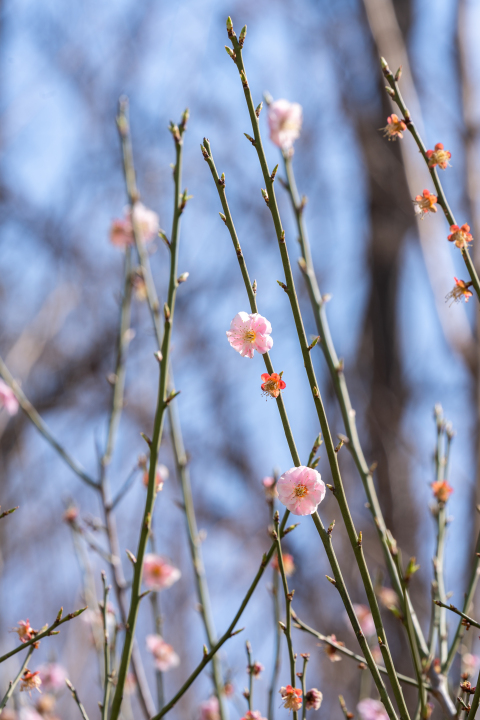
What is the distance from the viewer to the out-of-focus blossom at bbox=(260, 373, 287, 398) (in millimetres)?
945

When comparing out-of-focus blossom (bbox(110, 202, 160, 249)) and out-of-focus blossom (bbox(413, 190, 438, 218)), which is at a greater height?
out-of-focus blossom (bbox(110, 202, 160, 249))

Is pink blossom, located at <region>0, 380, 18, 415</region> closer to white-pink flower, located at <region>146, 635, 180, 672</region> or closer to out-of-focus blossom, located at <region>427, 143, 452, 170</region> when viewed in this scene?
white-pink flower, located at <region>146, 635, 180, 672</region>

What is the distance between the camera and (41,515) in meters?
4.81

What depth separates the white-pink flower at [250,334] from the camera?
1009 millimetres

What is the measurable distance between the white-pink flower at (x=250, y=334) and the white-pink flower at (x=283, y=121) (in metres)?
0.79

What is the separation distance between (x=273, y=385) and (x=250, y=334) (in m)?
0.14

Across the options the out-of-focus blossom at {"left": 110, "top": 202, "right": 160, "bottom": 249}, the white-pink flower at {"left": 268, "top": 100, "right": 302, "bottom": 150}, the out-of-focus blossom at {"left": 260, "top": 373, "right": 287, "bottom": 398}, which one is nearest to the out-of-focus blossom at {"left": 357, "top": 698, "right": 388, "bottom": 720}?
the out-of-focus blossom at {"left": 260, "top": 373, "right": 287, "bottom": 398}

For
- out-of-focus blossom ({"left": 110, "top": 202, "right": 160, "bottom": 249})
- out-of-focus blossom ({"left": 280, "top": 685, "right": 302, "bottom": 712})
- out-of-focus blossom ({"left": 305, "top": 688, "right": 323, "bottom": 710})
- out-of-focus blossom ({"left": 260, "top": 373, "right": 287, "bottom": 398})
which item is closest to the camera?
out-of-focus blossom ({"left": 260, "top": 373, "right": 287, "bottom": 398})

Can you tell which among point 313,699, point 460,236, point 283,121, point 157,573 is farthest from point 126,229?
point 313,699

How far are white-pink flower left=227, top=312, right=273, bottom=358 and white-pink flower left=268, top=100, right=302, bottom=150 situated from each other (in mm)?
791

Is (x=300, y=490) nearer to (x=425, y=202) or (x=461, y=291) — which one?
(x=461, y=291)

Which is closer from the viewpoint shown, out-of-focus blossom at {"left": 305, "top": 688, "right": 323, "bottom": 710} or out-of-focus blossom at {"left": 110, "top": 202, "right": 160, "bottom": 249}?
out-of-focus blossom at {"left": 305, "top": 688, "right": 323, "bottom": 710}

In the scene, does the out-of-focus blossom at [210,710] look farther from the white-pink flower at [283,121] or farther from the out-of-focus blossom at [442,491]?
the white-pink flower at [283,121]

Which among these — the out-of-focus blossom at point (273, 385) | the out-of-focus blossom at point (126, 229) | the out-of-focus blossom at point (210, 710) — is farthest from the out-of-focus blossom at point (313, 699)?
the out-of-focus blossom at point (126, 229)
